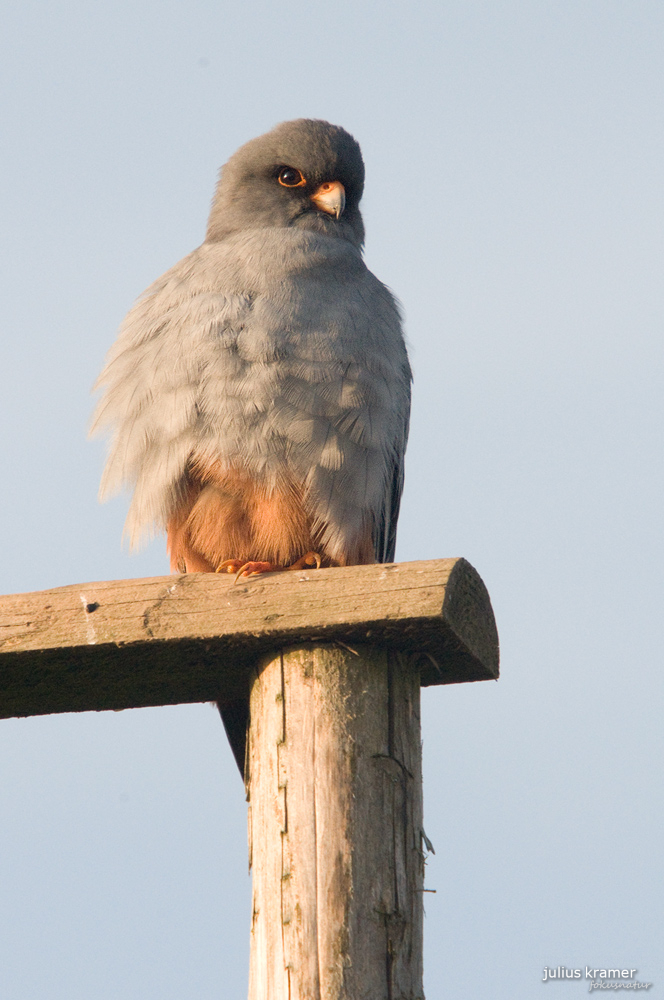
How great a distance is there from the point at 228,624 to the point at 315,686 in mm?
267

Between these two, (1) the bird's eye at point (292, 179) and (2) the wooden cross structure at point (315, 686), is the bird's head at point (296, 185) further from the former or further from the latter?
(2) the wooden cross structure at point (315, 686)

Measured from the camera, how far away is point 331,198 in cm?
552

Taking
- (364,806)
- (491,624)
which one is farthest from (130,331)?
(364,806)

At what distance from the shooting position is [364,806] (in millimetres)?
2742

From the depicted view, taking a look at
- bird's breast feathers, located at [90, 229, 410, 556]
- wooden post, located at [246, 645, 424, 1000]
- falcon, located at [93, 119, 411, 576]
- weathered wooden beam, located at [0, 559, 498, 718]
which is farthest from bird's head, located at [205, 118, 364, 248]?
wooden post, located at [246, 645, 424, 1000]

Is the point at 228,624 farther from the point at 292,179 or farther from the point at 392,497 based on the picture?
the point at 292,179

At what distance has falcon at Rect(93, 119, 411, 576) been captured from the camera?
4.27 m

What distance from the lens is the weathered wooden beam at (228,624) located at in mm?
2855

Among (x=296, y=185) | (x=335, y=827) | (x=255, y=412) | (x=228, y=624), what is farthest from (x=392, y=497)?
(x=335, y=827)

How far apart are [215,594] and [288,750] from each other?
436mm

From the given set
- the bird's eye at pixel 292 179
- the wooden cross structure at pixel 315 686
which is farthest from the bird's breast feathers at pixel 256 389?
the wooden cross structure at pixel 315 686

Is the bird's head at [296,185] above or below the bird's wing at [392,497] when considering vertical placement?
above

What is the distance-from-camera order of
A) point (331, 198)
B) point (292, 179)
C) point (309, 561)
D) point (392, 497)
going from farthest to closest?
point (292, 179) < point (331, 198) < point (392, 497) < point (309, 561)

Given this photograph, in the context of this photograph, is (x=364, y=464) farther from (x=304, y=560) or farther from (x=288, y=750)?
(x=288, y=750)
